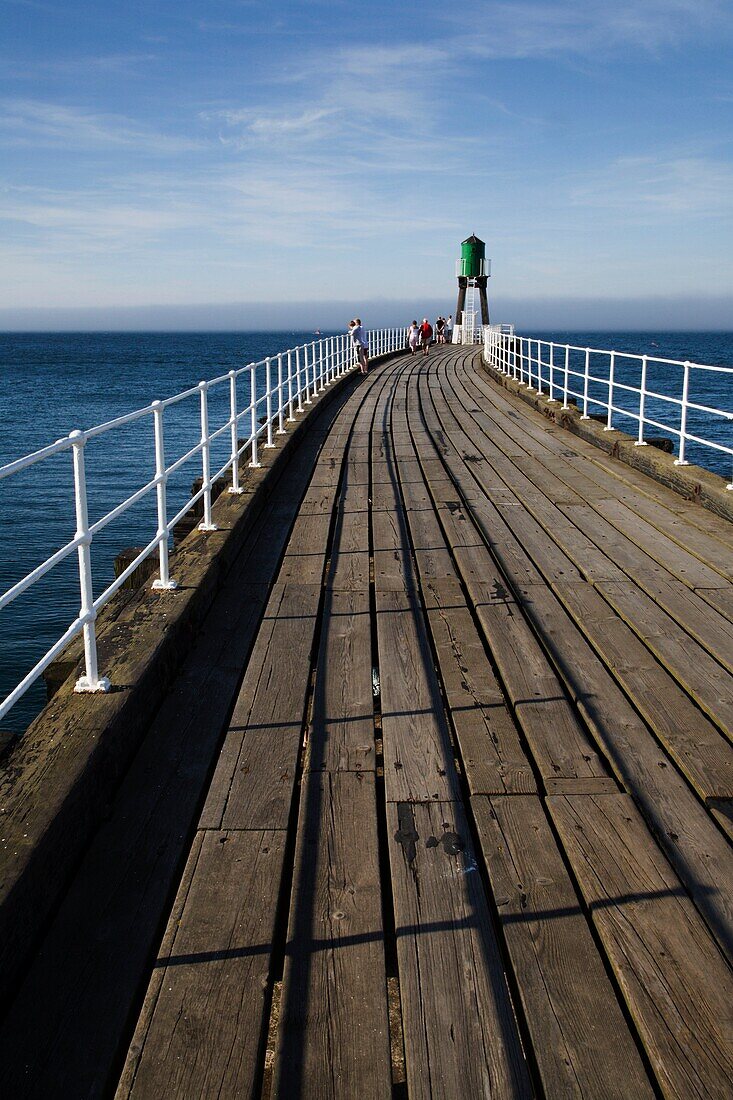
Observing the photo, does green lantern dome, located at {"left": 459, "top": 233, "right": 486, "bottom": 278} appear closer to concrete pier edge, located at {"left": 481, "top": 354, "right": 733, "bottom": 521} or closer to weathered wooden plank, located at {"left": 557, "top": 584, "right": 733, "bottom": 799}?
concrete pier edge, located at {"left": 481, "top": 354, "right": 733, "bottom": 521}

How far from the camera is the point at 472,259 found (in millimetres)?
48344

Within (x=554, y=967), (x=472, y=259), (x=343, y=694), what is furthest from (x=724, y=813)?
(x=472, y=259)

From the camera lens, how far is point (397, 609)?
5309 mm

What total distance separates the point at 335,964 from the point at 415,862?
51cm

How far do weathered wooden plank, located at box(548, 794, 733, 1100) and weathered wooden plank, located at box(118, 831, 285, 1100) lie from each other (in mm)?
912

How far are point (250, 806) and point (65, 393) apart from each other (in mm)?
56408

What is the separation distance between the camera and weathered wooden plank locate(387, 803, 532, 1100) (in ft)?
7.00

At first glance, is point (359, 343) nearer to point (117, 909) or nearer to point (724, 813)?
point (724, 813)

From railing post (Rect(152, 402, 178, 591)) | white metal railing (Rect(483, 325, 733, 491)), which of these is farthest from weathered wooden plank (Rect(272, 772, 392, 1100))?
white metal railing (Rect(483, 325, 733, 491))

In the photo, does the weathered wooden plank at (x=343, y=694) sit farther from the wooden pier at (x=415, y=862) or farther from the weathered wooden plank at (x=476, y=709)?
the weathered wooden plank at (x=476, y=709)

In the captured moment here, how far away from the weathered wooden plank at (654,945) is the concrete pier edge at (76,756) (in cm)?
152

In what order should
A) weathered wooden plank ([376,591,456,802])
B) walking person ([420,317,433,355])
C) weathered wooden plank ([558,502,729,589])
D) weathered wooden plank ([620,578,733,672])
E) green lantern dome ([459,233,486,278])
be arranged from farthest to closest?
green lantern dome ([459,233,486,278]), walking person ([420,317,433,355]), weathered wooden plank ([558,502,729,589]), weathered wooden plank ([620,578,733,672]), weathered wooden plank ([376,591,456,802])

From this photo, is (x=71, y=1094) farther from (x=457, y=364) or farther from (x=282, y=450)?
(x=457, y=364)

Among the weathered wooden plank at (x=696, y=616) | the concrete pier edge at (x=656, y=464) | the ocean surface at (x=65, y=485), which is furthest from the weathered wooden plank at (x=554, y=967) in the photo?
the ocean surface at (x=65, y=485)
